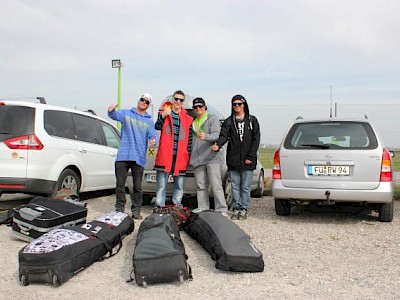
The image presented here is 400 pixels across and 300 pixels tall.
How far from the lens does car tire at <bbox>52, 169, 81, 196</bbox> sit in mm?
6410

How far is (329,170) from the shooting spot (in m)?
5.66

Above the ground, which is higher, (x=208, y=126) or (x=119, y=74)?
(x=119, y=74)

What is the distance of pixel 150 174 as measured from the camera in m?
6.64

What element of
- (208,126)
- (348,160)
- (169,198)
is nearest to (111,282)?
(208,126)

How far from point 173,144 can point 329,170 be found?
7.20ft

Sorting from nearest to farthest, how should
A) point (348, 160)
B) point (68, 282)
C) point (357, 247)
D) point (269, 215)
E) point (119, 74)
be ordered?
point (68, 282), point (357, 247), point (348, 160), point (269, 215), point (119, 74)

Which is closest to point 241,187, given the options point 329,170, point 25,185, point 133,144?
point 329,170

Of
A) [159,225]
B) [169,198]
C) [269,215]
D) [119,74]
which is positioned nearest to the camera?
[159,225]

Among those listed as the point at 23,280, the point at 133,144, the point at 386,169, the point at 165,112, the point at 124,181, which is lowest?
the point at 23,280

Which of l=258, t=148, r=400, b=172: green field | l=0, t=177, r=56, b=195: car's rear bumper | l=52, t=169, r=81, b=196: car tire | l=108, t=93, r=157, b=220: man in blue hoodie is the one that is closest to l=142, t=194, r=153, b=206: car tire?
l=52, t=169, r=81, b=196: car tire

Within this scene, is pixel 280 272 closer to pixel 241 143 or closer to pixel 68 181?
pixel 241 143

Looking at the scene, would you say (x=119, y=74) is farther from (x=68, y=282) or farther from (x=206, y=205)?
(x=68, y=282)

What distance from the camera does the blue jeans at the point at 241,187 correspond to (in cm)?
611

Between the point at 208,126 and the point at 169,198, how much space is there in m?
2.01
